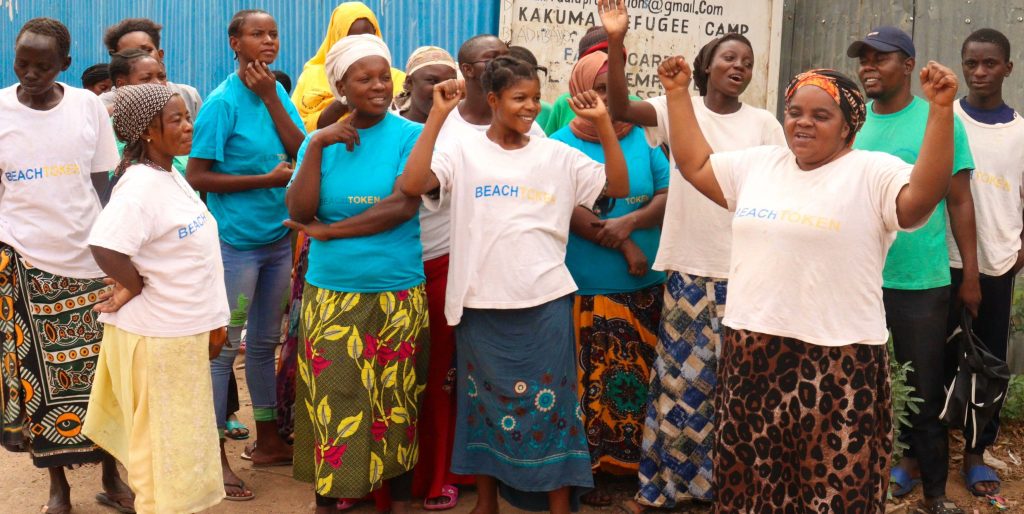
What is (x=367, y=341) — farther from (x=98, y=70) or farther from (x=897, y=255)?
(x=98, y=70)

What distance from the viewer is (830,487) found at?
3.38m

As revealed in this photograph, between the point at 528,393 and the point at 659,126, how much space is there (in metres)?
1.23

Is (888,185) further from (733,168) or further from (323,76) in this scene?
(323,76)

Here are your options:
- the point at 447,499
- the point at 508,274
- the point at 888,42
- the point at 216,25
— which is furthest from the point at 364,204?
the point at 216,25

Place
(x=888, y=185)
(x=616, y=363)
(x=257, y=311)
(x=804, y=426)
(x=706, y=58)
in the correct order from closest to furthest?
(x=888, y=185), (x=804, y=426), (x=706, y=58), (x=616, y=363), (x=257, y=311)

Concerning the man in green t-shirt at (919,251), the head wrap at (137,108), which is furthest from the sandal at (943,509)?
the head wrap at (137,108)

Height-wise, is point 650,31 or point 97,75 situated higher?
point 650,31

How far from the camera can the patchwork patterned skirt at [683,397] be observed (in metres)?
4.30

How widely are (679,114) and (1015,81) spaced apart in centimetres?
314

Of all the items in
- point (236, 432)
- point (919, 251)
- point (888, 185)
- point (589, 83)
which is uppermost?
point (589, 83)

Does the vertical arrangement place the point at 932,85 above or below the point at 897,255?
above

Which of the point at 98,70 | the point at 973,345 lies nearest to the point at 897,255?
the point at 973,345

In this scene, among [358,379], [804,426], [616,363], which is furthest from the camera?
[616,363]

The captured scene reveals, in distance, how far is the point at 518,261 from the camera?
3.98 metres
